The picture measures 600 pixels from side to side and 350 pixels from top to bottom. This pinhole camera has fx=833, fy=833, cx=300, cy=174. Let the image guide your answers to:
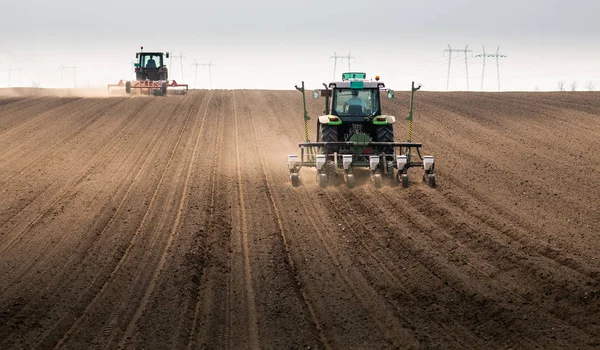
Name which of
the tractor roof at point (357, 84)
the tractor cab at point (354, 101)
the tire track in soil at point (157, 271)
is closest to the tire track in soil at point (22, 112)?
the tire track in soil at point (157, 271)

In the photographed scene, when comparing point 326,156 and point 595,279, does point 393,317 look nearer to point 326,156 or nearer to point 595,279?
Result: point 595,279

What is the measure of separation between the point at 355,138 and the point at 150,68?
29493 millimetres

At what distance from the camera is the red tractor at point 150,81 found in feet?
142

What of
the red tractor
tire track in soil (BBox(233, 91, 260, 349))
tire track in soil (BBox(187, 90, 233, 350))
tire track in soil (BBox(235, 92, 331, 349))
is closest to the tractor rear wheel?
tire track in soil (BBox(235, 92, 331, 349))

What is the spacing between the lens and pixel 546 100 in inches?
1583

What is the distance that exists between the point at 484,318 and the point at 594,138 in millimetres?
19515

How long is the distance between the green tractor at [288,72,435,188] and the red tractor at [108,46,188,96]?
2533cm

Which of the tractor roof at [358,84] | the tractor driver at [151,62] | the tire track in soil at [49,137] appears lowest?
the tire track in soil at [49,137]

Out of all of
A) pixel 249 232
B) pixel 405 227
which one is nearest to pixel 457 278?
pixel 405 227

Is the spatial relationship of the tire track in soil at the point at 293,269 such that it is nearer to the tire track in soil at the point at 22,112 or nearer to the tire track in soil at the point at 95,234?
the tire track in soil at the point at 95,234

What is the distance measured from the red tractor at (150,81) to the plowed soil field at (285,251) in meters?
18.6

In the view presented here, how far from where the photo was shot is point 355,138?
1847 centimetres

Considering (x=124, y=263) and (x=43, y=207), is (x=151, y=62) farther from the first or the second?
(x=124, y=263)

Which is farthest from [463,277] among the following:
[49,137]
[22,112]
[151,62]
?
[151,62]
